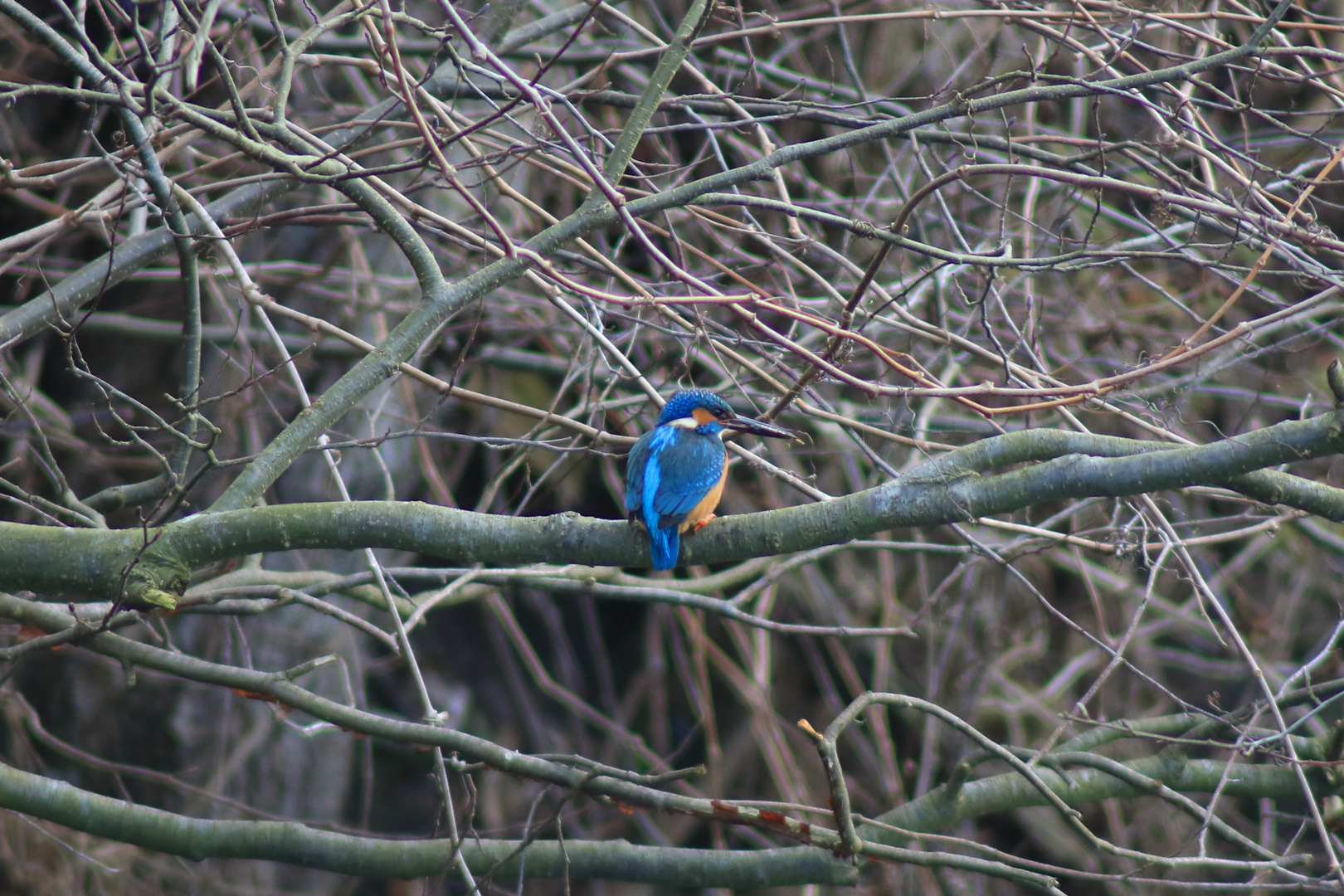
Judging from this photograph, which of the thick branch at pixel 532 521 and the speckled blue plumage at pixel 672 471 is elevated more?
the thick branch at pixel 532 521

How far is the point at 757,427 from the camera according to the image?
277 cm

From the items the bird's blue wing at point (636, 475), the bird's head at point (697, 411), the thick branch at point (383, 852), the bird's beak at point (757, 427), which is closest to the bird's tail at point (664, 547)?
the bird's blue wing at point (636, 475)

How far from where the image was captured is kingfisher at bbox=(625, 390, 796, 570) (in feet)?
Answer: 8.38

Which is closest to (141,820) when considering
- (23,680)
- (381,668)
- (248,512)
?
(248,512)

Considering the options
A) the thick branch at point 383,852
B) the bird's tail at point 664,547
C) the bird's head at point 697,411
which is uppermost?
the bird's head at point 697,411

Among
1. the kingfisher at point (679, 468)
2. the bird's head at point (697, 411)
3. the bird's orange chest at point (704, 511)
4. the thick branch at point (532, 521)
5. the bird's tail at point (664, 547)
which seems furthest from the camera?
the bird's head at point (697, 411)

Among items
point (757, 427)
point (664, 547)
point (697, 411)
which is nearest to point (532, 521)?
point (664, 547)

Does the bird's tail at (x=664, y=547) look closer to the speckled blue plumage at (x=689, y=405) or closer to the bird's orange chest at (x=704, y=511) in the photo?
the bird's orange chest at (x=704, y=511)

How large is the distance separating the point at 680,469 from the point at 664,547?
406mm

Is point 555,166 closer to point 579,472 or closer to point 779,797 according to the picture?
point 579,472

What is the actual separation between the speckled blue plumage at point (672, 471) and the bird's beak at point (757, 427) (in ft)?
0.36

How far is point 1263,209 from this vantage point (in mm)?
2830

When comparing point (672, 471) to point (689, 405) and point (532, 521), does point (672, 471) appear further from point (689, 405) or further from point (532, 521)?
point (532, 521)

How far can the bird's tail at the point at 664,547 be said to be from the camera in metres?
2.45
